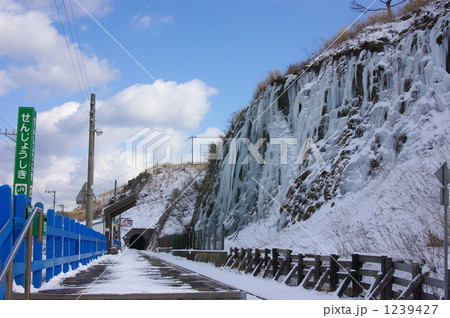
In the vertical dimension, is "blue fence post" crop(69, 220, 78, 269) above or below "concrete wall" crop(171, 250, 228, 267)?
above

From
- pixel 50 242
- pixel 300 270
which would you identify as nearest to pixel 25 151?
pixel 50 242

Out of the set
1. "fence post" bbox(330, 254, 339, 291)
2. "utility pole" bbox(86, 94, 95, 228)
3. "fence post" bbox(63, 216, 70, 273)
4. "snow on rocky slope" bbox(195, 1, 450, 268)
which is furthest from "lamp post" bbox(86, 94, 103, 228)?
"fence post" bbox(330, 254, 339, 291)

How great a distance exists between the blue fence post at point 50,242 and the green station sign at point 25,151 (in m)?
9.38

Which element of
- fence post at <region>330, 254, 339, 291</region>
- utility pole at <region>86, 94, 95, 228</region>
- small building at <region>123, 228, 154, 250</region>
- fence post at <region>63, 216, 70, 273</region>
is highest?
utility pole at <region>86, 94, 95, 228</region>

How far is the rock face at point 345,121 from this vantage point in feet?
63.1

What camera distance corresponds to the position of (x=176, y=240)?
1753 inches

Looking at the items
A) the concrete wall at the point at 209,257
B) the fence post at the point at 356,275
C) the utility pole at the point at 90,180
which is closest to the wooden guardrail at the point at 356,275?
the fence post at the point at 356,275

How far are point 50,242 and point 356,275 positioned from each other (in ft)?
21.4

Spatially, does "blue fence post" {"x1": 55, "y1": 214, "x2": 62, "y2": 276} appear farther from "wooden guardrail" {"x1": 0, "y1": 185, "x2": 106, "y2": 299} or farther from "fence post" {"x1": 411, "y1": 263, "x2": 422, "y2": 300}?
"fence post" {"x1": 411, "y1": 263, "x2": 422, "y2": 300}

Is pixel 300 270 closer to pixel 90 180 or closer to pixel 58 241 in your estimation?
pixel 58 241

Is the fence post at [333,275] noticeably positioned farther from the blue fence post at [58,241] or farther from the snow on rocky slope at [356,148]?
the blue fence post at [58,241]

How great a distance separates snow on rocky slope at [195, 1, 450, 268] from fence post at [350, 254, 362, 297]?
103cm

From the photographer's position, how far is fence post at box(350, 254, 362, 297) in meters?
9.75
